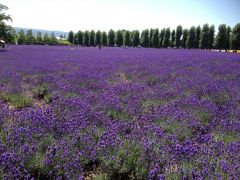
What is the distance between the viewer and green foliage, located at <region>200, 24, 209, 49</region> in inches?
1935

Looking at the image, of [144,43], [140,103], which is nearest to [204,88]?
[140,103]

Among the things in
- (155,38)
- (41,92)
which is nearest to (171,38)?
(155,38)

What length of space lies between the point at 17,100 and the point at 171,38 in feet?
175

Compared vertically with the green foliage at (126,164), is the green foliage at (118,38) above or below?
above

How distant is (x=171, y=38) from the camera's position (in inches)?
2231

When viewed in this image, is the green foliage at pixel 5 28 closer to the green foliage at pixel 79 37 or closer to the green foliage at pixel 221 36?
the green foliage at pixel 221 36

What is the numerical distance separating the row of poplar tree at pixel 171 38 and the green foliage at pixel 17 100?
4384 centimetres

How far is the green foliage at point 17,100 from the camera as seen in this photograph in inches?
229

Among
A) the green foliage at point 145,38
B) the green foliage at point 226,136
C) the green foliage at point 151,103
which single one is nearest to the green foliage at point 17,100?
the green foliage at point 151,103

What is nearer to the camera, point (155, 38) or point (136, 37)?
point (155, 38)

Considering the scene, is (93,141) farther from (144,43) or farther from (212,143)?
(144,43)

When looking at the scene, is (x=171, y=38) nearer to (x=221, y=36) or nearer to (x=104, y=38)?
(x=221, y=36)

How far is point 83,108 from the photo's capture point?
475 cm

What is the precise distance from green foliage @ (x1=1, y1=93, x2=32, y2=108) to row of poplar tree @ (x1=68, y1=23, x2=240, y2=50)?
144ft
